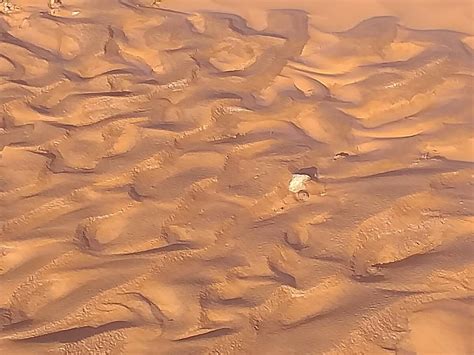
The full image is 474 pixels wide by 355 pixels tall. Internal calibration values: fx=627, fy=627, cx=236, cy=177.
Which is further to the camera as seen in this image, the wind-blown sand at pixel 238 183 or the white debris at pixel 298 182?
the white debris at pixel 298 182

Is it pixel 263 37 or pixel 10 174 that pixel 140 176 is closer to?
pixel 10 174

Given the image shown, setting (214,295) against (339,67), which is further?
(339,67)

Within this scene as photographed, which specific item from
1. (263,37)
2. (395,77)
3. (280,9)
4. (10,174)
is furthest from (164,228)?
(280,9)

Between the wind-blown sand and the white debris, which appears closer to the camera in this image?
the wind-blown sand
